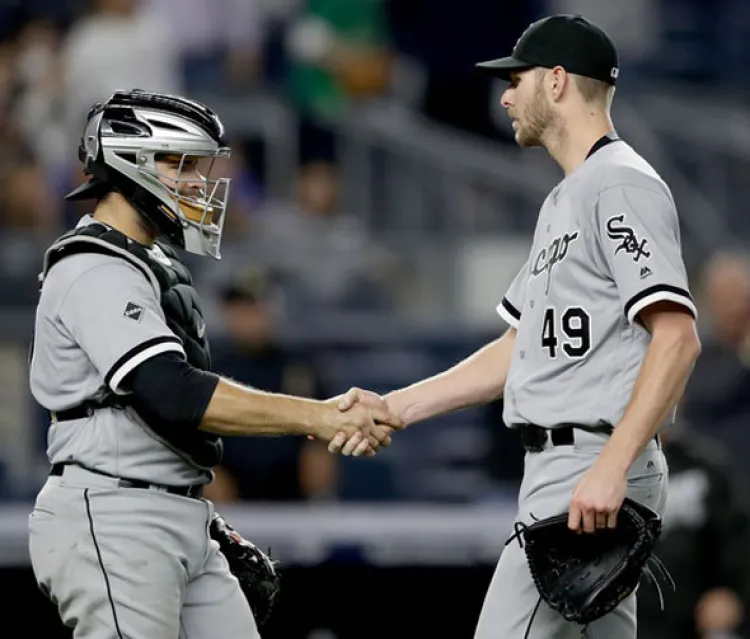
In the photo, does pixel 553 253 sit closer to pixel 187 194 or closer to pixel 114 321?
pixel 187 194

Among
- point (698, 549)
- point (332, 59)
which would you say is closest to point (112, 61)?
point (332, 59)

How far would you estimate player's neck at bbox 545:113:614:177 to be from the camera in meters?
4.26

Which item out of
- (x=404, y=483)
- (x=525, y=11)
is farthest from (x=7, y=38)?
(x=404, y=483)

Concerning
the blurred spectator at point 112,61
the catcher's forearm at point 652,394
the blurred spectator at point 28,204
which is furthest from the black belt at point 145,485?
the blurred spectator at point 112,61

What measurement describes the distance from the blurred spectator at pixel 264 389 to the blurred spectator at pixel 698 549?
1.54 metres

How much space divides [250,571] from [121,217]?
3.51 ft

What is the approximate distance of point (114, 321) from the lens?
4035 mm

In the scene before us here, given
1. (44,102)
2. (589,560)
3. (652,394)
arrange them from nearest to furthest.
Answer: (652,394), (589,560), (44,102)

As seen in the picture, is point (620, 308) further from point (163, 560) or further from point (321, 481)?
point (321, 481)

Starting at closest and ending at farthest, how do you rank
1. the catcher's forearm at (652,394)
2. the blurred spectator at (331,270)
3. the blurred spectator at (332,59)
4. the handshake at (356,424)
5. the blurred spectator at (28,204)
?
the catcher's forearm at (652,394), the handshake at (356,424), the blurred spectator at (331,270), the blurred spectator at (28,204), the blurred spectator at (332,59)

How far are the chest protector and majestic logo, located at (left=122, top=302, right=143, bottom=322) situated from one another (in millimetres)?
132

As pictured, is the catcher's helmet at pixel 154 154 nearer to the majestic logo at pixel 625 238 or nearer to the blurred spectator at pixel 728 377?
the majestic logo at pixel 625 238

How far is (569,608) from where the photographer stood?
3986 millimetres

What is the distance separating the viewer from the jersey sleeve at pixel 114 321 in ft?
13.2
